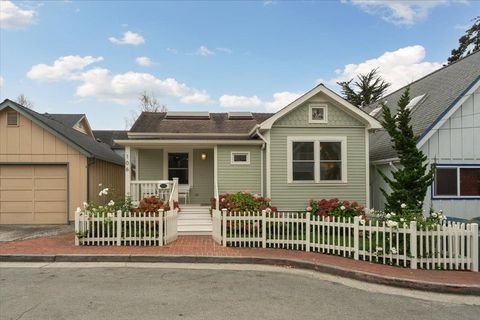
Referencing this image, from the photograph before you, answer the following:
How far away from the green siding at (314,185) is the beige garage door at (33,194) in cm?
798

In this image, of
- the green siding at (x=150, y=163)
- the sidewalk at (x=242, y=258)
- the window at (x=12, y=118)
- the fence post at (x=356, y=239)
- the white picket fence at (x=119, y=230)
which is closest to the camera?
the sidewalk at (x=242, y=258)

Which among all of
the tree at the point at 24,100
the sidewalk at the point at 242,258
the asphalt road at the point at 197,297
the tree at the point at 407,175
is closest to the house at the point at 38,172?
the sidewalk at the point at 242,258

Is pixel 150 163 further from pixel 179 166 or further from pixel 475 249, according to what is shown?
pixel 475 249

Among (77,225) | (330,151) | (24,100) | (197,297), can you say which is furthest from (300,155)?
(24,100)

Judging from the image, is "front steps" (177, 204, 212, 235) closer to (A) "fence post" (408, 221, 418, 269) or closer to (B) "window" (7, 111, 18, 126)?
(A) "fence post" (408, 221, 418, 269)

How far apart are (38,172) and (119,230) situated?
611 cm

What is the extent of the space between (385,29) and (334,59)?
9.59 feet

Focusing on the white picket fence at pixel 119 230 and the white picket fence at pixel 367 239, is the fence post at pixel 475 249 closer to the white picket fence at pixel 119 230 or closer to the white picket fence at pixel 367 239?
the white picket fence at pixel 367 239

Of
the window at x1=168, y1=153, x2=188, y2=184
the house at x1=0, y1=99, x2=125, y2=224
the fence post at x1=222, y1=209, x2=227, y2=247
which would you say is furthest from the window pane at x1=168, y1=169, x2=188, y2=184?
the fence post at x1=222, y1=209, x2=227, y2=247

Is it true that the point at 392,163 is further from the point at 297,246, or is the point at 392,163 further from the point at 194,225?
the point at 194,225

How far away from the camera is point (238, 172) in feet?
43.9

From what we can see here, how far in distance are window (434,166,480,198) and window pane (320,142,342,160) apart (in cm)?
321

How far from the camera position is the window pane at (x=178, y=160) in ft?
49.4

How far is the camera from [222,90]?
27234mm
